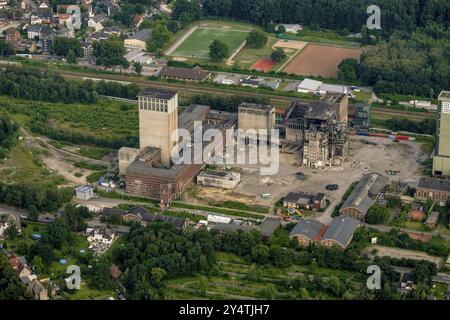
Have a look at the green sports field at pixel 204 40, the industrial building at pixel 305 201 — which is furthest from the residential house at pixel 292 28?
the industrial building at pixel 305 201

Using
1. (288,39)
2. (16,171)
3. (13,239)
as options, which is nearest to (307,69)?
(288,39)

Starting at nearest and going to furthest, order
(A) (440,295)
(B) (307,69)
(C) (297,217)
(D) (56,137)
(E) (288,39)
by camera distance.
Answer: (A) (440,295) < (C) (297,217) < (D) (56,137) < (B) (307,69) < (E) (288,39)

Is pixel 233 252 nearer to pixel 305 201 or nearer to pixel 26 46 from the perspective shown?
pixel 305 201

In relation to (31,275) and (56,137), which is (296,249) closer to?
(31,275)

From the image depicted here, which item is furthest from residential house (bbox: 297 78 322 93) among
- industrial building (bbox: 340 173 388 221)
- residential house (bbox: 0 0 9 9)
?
residential house (bbox: 0 0 9 9)

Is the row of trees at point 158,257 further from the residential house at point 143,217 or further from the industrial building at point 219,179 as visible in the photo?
the industrial building at point 219,179

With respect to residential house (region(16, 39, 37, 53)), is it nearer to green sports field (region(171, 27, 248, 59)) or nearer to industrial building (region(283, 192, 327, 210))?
green sports field (region(171, 27, 248, 59))

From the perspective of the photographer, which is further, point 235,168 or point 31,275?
point 235,168
